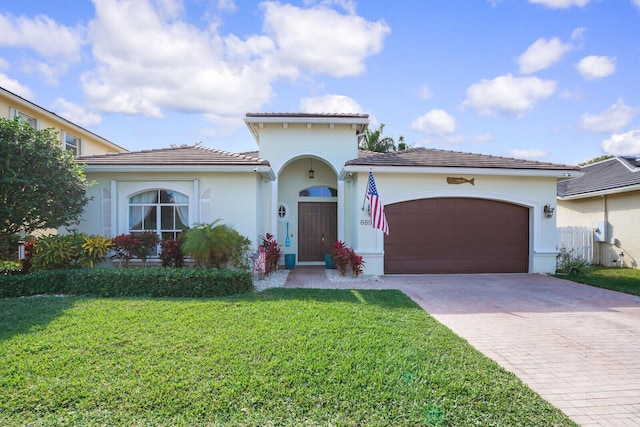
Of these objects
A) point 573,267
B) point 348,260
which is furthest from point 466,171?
point 573,267

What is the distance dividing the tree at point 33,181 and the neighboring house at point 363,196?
132cm

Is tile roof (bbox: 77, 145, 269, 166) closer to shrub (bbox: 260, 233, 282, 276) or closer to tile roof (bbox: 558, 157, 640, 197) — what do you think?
shrub (bbox: 260, 233, 282, 276)

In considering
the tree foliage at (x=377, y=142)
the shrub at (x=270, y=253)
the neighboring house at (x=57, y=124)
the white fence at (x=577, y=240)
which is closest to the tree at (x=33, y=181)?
the neighboring house at (x=57, y=124)

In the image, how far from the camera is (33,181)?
8969mm

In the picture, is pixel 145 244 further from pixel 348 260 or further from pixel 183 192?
pixel 348 260

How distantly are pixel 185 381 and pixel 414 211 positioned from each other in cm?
Answer: 967

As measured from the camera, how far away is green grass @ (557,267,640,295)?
9872 millimetres

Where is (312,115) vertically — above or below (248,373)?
above

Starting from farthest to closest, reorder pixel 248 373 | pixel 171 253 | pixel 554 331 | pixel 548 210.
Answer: pixel 548 210 → pixel 171 253 → pixel 554 331 → pixel 248 373

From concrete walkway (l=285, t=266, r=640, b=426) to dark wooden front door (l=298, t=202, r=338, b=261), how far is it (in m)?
3.93

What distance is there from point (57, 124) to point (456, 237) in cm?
1894

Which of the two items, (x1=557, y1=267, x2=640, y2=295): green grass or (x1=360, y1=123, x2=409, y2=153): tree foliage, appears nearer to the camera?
(x1=557, y1=267, x2=640, y2=295): green grass

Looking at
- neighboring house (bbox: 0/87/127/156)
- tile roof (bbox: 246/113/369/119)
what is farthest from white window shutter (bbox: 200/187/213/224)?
neighboring house (bbox: 0/87/127/156)

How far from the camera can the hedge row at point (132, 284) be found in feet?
27.1
